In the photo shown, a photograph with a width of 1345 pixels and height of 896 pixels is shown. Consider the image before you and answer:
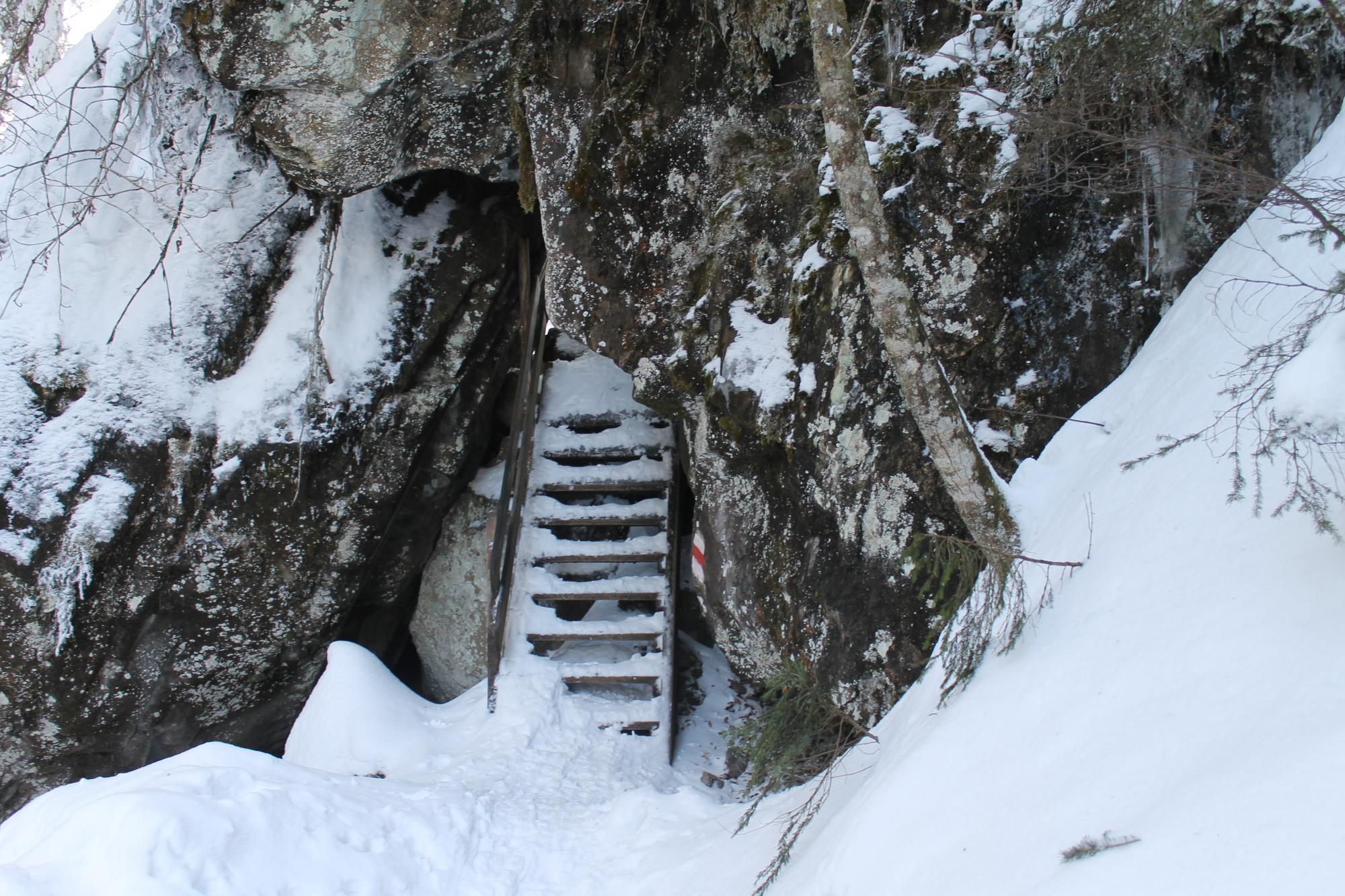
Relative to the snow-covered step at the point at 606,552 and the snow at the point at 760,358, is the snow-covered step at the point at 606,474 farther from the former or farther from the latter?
the snow at the point at 760,358

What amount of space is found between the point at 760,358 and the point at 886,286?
4.29 feet

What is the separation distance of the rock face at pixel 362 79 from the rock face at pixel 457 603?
106 inches

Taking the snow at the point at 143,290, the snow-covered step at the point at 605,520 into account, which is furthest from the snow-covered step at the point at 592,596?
the snow at the point at 143,290

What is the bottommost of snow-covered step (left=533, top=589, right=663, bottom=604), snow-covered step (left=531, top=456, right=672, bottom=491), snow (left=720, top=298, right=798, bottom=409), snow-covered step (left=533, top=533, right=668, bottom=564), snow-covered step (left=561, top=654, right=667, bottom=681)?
snow-covered step (left=561, top=654, right=667, bottom=681)

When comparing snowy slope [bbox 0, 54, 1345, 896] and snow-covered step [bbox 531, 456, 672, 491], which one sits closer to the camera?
snowy slope [bbox 0, 54, 1345, 896]

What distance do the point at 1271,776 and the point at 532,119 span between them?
15.5ft

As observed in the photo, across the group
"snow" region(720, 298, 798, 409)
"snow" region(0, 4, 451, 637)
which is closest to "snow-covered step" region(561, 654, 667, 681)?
"snow" region(720, 298, 798, 409)

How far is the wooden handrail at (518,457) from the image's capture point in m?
5.54

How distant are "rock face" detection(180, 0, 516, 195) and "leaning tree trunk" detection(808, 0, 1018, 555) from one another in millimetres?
2851

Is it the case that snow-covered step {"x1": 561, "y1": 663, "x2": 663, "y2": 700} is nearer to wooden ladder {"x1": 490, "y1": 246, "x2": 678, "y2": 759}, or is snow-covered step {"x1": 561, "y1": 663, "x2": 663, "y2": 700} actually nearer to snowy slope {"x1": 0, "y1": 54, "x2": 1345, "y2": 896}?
wooden ladder {"x1": 490, "y1": 246, "x2": 678, "y2": 759}

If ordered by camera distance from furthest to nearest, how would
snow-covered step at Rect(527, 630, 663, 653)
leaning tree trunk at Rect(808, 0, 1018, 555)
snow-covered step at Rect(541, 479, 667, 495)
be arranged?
snow-covered step at Rect(541, 479, 667, 495)
snow-covered step at Rect(527, 630, 663, 653)
leaning tree trunk at Rect(808, 0, 1018, 555)

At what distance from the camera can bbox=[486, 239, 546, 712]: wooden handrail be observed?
5.54 meters

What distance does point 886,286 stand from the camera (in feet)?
9.80

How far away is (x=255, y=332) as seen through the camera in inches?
228
